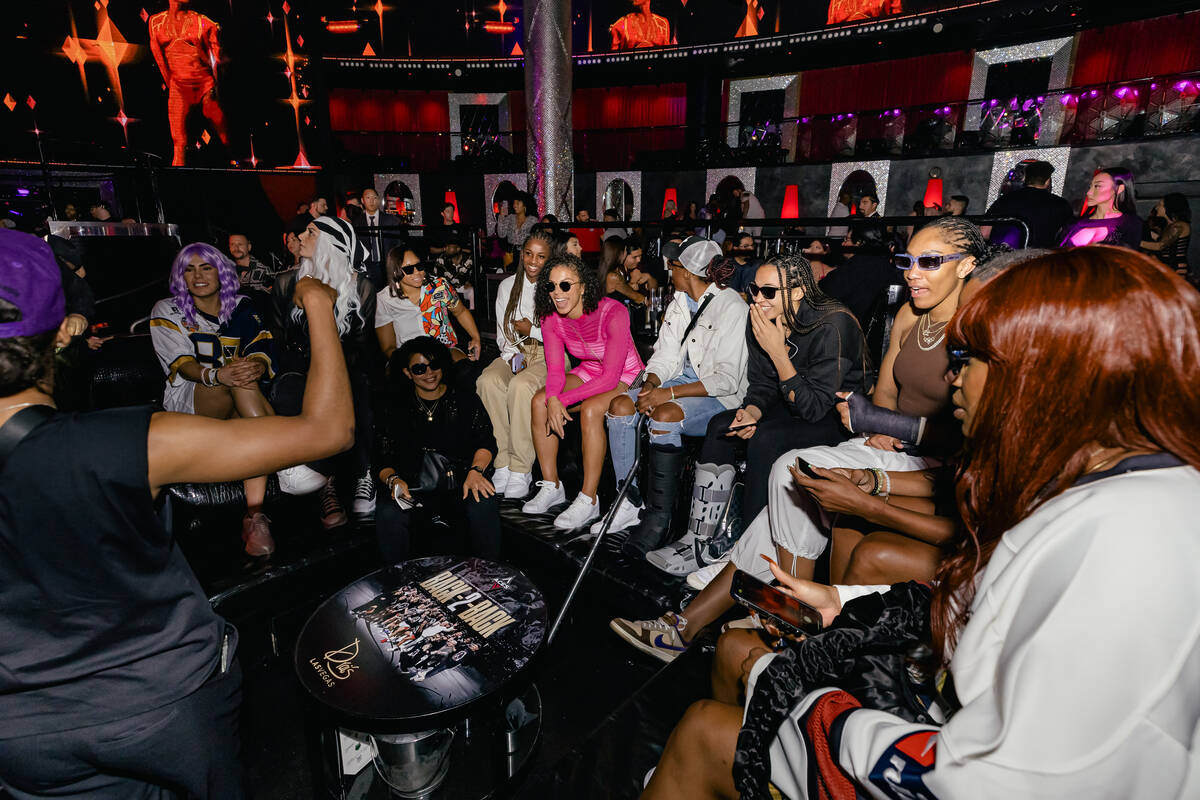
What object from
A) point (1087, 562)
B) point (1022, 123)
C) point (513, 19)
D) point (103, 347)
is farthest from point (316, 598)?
point (513, 19)

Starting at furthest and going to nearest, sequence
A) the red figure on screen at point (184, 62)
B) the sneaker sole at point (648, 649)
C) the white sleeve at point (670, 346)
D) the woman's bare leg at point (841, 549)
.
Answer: the red figure on screen at point (184, 62), the white sleeve at point (670, 346), the sneaker sole at point (648, 649), the woman's bare leg at point (841, 549)

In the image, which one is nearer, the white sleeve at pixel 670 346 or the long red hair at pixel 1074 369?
the long red hair at pixel 1074 369

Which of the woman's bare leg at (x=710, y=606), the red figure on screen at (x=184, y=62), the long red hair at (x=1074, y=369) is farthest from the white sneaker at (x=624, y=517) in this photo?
the red figure on screen at (x=184, y=62)

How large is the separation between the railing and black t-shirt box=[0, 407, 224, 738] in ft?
39.6

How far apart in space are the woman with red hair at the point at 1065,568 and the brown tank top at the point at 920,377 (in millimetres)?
1526

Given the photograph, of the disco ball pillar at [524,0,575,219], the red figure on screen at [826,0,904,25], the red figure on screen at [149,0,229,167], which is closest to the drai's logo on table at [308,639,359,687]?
the disco ball pillar at [524,0,575,219]

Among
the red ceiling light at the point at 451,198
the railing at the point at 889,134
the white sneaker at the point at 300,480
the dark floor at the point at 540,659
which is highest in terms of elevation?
the railing at the point at 889,134

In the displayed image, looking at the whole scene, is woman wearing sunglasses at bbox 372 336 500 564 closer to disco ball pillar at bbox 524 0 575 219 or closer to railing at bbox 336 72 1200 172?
disco ball pillar at bbox 524 0 575 219

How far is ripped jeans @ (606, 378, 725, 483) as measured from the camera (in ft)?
10.7

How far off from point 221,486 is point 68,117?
40.1ft

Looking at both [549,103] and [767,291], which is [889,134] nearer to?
[549,103]

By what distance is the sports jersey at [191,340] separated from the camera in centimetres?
354

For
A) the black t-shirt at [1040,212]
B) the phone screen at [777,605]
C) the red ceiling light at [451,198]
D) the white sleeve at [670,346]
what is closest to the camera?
the phone screen at [777,605]

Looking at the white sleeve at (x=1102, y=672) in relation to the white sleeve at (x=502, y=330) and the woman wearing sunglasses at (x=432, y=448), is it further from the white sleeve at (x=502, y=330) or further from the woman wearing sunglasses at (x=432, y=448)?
the white sleeve at (x=502, y=330)
